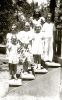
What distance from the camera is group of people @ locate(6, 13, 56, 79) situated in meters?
8.12

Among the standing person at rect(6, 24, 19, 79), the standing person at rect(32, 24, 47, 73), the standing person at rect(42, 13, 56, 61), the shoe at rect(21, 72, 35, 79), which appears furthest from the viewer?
the standing person at rect(42, 13, 56, 61)

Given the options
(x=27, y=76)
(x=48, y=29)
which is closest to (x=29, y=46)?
(x=27, y=76)

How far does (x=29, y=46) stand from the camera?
27.0 ft

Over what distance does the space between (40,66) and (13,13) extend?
13.9 feet

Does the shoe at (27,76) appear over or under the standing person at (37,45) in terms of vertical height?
under

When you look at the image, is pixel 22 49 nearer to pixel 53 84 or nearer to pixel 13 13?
pixel 53 84

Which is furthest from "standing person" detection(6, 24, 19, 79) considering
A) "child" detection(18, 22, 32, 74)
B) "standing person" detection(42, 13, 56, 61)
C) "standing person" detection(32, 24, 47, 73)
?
"standing person" detection(42, 13, 56, 61)

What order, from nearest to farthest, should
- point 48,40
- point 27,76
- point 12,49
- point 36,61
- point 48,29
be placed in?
point 27,76 < point 12,49 < point 36,61 < point 48,40 < point 48,29

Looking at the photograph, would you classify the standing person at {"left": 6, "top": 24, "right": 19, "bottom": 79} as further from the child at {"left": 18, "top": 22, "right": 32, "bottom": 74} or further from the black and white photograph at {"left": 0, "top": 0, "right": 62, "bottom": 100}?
the child at {"left": 18, "top": 22, "right": 32, "bottom": 74}

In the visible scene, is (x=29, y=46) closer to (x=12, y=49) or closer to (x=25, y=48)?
(x=25, y=48)

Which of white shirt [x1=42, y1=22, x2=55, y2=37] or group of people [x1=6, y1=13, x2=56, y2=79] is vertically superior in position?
white shirt [x1=42, y1=22, x2=55, y2=37]

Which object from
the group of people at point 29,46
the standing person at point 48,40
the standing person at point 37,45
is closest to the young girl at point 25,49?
the group of people at point 29,46

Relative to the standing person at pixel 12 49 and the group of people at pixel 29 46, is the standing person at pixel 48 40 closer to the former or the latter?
the group of people at pixel 29 46

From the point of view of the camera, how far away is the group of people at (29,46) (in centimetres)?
812
